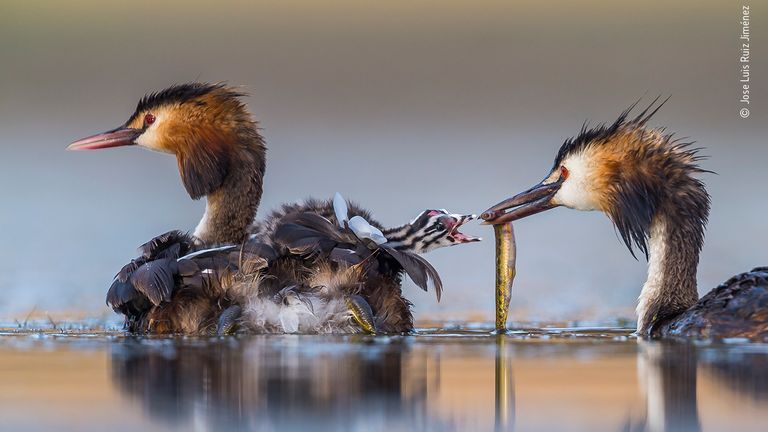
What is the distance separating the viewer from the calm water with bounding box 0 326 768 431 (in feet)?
14.9

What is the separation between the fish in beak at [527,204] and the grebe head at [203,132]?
135cm

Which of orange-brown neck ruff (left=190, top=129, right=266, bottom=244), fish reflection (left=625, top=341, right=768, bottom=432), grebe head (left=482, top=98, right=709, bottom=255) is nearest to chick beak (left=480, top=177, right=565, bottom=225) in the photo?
grebe head (left=482, top=98, right=709, bottom=255)

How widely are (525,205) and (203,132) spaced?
1827 mm

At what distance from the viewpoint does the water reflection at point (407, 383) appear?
179 inches

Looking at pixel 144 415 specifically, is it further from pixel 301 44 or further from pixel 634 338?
pixel 301 44

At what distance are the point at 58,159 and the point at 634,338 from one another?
23.4 feet

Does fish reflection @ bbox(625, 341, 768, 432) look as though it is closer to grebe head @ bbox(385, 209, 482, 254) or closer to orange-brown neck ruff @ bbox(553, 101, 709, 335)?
orange-brown neck ruff @ bbox(553, 101, 709, 335)

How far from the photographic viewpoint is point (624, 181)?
7.89m

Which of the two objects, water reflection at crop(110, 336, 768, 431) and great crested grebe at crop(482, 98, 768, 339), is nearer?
water reflection at crop(110, 336, 768, 431)

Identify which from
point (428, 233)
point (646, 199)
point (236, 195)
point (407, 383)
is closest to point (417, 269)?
point (428, 233)

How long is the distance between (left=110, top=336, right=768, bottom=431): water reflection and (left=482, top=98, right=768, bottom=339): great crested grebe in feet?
2.85

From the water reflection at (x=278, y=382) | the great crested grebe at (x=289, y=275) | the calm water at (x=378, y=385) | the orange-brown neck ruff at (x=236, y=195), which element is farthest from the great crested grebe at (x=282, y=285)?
the orange-brown neck ruff at (x=236, y=195)

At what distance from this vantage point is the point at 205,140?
8492 millimetres

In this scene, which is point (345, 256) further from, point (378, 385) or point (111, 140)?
point (111, 140)
